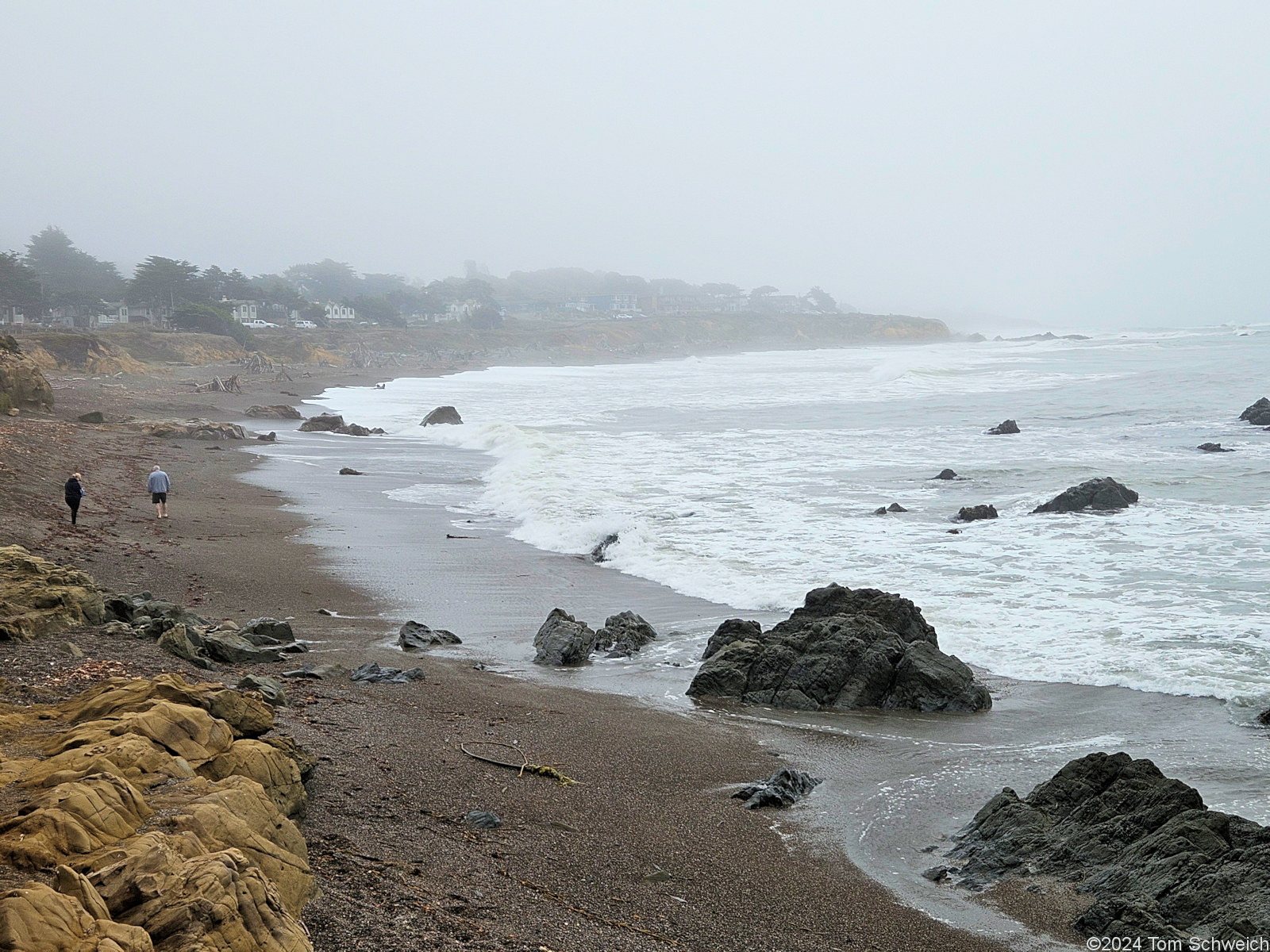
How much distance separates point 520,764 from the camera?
6641 millimetres

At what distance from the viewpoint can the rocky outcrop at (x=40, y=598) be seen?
23.7ft

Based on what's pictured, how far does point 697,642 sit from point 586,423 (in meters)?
26.9

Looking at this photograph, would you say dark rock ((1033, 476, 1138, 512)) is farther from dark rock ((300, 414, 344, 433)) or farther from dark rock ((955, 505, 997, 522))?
dark rock ((300, 414, 344, 433))

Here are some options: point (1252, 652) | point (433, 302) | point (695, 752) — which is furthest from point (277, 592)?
point (433, 302)

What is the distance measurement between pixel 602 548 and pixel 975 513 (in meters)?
6.73

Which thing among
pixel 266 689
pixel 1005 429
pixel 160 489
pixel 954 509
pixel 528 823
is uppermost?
pixel 1005 429

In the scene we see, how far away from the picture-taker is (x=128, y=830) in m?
3.69

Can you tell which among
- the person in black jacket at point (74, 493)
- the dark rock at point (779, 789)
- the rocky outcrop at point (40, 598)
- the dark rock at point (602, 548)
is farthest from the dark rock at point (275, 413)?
the dark rock at point (779, 789)

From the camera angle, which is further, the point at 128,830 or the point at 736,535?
the point at 736,535

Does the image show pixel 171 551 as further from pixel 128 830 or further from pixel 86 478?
pixel 128 830

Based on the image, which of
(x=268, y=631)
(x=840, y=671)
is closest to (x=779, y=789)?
A: (x=840, y=671)

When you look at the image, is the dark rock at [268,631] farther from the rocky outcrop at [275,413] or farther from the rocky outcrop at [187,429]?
the rocky outcrop at [275,413]

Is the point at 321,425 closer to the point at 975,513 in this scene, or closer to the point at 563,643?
the point at 975,513

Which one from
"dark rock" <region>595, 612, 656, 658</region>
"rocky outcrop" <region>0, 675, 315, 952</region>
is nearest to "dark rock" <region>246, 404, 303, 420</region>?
"dark rock" <region>595, 612, 656, 658</region>
